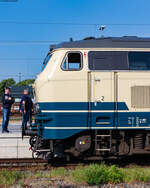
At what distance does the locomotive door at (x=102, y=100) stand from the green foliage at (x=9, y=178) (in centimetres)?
250

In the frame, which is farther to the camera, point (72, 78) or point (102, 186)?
point (72, 78)

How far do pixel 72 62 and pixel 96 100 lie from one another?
1.37 metres

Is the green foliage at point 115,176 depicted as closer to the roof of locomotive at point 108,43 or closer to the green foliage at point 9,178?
the green foliage at point 9,178

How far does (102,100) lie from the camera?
780 cm

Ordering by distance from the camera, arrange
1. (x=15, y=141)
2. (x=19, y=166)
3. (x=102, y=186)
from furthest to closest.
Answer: (x=15, y=141) < (x=19, y=166) < (x=102, y=186)

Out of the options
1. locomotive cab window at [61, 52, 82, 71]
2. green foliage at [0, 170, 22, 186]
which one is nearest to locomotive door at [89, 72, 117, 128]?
locomotive cab window at [61, 52, 82, 71]

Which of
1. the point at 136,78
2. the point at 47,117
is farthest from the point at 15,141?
the point at 136,78

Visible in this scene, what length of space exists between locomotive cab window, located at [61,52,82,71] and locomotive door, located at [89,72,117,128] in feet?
1.59

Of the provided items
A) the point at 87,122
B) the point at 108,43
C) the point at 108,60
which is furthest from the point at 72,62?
the point at 87,122

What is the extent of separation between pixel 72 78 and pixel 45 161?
3.16 meters

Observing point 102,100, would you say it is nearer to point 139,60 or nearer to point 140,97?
point 140,97

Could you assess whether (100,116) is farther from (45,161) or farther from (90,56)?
(45,161)

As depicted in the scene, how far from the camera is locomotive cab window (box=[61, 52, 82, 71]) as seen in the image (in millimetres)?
7910

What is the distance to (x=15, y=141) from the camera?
9.57 m
